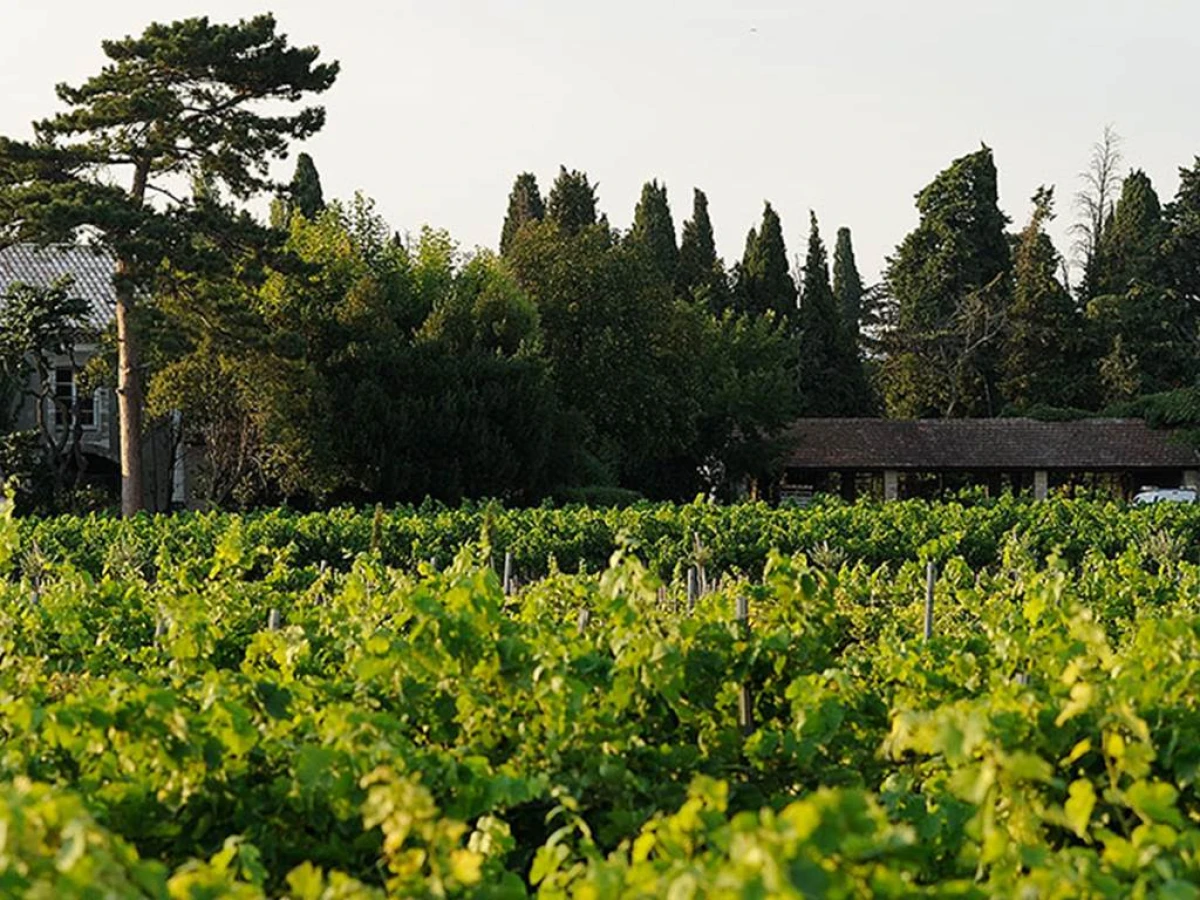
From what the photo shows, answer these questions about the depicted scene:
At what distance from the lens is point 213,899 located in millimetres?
3010

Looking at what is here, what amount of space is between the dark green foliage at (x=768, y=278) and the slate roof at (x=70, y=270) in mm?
22135

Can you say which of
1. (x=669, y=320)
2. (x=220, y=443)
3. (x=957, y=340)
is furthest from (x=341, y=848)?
(x=957, y=340)

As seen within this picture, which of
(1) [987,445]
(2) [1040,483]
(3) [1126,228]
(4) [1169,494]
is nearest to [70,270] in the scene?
(1) [987,445]

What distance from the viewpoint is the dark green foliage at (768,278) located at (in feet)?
174

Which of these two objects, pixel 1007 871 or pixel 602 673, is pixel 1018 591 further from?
pixel 1007 871

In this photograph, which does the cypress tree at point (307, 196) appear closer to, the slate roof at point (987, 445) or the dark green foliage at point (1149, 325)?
the slate roof at point (987, 445)

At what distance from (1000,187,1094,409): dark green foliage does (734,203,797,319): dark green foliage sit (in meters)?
7.05

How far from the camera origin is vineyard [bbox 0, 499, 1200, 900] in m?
3.06

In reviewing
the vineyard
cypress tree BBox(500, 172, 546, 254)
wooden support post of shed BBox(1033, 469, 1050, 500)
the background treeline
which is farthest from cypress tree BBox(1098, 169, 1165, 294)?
the vineyard

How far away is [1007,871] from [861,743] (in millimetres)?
1718

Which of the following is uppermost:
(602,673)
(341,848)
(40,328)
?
(40,328)

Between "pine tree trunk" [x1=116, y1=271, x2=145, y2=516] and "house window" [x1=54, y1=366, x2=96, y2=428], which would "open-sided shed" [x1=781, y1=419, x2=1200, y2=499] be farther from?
"pine tree trunk" [x1=116, y1=271, x2=145, y2=516]

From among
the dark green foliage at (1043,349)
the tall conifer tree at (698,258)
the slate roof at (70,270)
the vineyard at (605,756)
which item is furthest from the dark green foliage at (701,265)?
the vineyard at (605,756)

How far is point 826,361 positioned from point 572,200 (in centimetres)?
988
